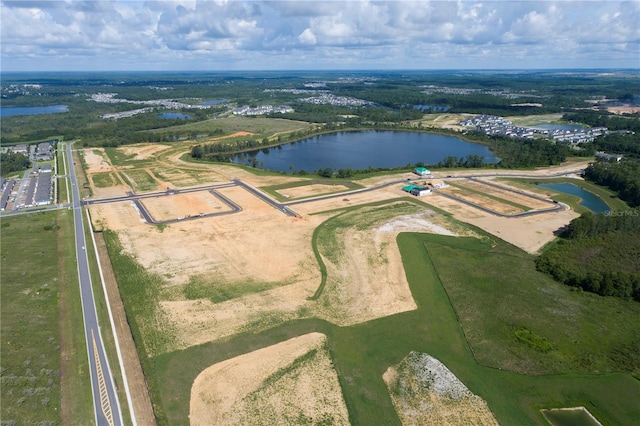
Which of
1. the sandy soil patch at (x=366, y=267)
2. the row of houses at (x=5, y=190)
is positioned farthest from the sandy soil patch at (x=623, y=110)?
the row of houses at (x=5, y=190)

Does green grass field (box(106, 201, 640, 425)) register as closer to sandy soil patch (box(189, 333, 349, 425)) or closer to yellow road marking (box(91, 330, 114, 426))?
sandy soil patch (box(189, 333, 349, 425))

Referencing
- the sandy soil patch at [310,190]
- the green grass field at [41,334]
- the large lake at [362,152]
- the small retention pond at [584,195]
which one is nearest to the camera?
the green grass field at [41,334]

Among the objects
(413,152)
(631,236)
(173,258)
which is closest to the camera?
(173,258)

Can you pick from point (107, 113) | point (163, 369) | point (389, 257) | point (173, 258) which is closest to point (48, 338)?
point (163, 369)

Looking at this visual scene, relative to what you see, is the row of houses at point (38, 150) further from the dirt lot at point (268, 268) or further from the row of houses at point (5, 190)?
the dirt lot at point (268, 268)

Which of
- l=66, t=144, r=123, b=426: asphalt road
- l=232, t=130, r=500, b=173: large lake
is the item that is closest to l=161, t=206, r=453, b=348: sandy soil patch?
l=66, t=144, r=123, b=426: asphalt road

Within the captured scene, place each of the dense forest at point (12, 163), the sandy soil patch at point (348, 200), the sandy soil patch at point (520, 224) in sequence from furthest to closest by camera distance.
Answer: the dense forest at point (12, 163) → the sandy soil patch at point (348, 200) → the sandy soil patch at point (520, 224)

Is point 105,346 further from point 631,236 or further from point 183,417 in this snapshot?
point 631,236
